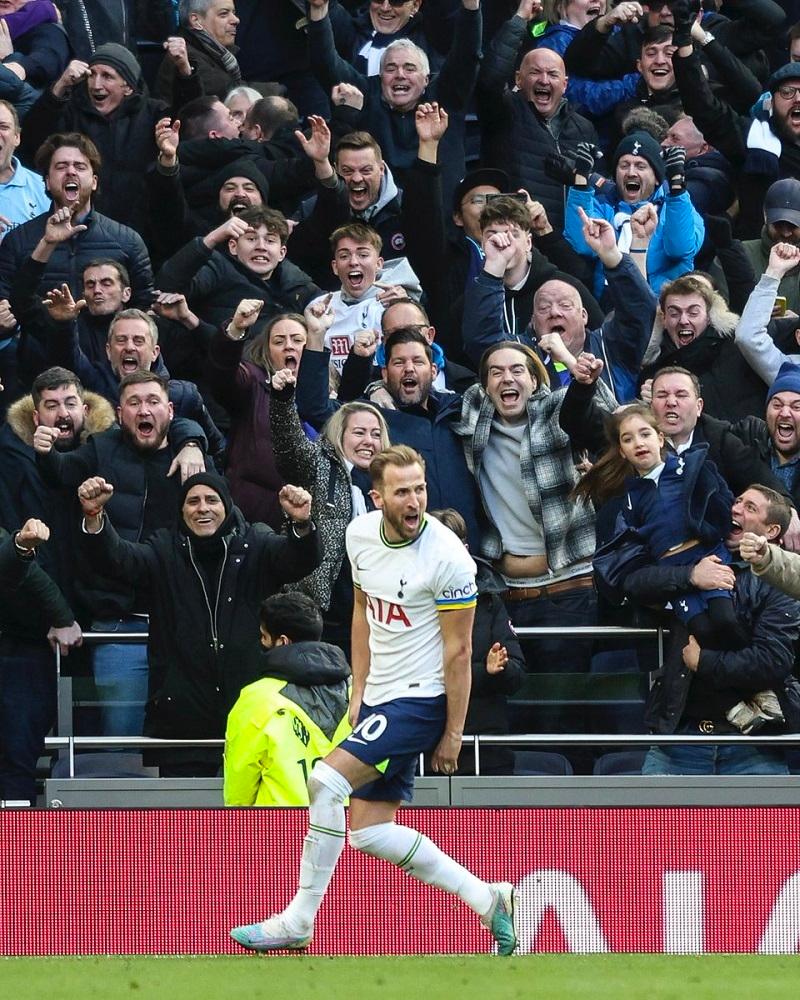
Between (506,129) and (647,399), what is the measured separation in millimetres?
3512

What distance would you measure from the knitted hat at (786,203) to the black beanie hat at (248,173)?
3.13 meters

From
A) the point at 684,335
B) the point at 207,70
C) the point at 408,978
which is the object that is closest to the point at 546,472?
the point at 684,335

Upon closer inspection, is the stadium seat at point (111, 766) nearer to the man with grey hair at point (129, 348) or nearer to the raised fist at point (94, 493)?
the raised fist at point (94, 493)

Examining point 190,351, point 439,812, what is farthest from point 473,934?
point 190,351

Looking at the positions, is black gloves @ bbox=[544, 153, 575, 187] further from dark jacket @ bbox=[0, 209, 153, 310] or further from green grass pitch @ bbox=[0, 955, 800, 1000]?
green grass pitch @ bbox=[0, 955, 800, 1000]

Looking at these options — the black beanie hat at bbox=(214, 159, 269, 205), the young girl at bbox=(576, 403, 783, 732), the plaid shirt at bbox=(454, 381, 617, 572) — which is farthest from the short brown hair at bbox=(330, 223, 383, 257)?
the young girl at bbox=(576, 403, 783, 732)

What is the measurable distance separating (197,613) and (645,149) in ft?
15.7

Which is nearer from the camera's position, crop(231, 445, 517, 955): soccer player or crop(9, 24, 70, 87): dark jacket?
crop(231, 445, 517, 955): soccer player

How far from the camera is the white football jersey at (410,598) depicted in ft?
25.1

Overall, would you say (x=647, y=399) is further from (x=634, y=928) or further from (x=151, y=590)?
(x=634, y=928)

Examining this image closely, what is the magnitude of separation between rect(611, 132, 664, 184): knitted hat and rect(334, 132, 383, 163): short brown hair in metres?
1.58

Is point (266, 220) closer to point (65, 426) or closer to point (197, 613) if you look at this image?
point (65, 426)

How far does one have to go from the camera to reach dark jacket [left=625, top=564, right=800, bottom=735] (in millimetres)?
9812

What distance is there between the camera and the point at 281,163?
1311 centimetres
